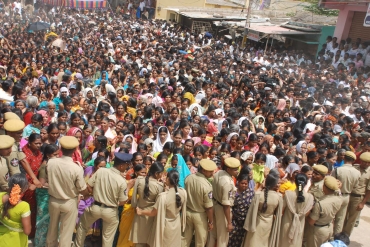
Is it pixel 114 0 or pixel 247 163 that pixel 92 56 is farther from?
pixel 114 0

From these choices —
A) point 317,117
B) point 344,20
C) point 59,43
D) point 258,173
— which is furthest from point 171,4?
point 258,173

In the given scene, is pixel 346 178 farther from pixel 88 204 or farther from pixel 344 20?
pixel 344 20

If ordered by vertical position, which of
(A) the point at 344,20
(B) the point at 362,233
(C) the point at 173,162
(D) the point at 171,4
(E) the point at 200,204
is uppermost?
(A) the point at 344,20

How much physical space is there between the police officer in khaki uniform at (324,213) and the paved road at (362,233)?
1.41 m

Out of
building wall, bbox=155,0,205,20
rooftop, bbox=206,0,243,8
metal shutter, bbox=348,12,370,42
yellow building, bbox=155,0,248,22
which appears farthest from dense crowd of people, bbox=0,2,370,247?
rooftop, bbox=206,0,243,8

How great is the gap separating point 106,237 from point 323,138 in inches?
163

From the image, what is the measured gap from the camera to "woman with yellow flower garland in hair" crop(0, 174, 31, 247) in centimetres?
313

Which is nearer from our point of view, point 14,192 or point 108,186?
point 14,192

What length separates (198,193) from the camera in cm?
387

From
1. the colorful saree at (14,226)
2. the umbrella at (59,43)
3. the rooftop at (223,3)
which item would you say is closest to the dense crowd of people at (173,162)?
the colorful saree at (14,226)

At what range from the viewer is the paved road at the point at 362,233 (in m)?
5.29

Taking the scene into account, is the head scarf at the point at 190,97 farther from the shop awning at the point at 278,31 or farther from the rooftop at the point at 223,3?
the rooftop at the point at 223,3

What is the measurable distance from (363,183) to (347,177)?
0.44 m

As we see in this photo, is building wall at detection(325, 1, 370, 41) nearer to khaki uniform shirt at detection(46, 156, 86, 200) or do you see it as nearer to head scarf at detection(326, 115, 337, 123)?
head scarf at detection(326, 115, 337, 123)
